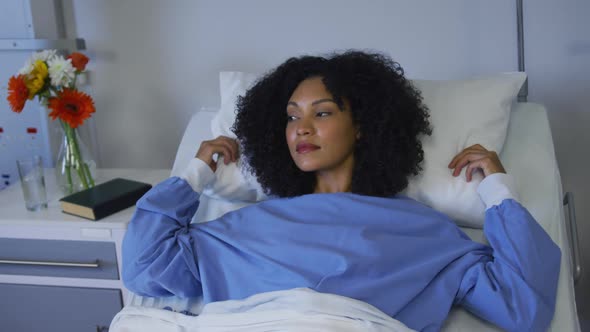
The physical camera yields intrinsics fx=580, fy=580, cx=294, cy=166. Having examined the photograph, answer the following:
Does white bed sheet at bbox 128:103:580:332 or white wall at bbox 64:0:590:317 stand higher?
white wall at bbox 64:0:590:317

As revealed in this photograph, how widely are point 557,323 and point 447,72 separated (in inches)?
38.5

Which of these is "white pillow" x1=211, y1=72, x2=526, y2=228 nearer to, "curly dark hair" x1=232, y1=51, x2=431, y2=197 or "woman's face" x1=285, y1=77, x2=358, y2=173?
"curly dark hair" x1=232, y1=51, x2=431, y2=197

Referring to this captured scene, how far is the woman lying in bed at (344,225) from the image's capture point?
1.15m

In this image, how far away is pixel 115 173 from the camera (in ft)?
6.59

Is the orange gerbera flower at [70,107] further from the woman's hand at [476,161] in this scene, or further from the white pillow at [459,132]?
the woman's hand at [476,161]

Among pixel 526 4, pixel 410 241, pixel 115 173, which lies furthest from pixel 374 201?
pixel 115 173

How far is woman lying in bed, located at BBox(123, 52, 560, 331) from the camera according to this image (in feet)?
3.76

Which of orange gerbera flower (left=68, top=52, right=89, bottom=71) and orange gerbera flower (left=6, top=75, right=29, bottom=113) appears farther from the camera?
orange gerbera flower (left=68, top=52, right=89, bottom=71)

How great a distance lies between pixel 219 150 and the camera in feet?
Answer: 5.02

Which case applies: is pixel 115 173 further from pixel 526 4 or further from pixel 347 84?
pixel 526 4

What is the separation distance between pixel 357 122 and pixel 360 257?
0.35m

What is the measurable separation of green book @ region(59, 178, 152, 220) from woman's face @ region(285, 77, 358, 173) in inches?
24.0

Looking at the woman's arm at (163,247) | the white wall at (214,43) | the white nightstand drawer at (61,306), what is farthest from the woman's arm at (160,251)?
the white wall at (214,43)

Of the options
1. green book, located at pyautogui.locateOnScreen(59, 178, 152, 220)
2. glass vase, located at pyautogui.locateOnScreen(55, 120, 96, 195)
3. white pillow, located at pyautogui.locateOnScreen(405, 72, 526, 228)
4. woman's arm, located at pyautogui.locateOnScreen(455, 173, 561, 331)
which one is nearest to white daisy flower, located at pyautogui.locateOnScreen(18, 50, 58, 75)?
glass vase, located at pyautogui.locateOnScreen(55, 120, 96, 195)
